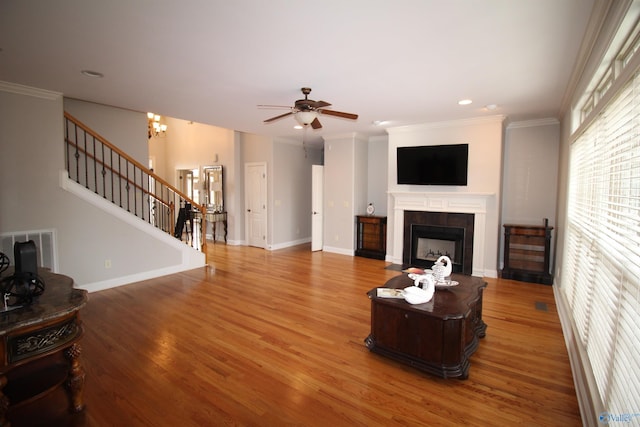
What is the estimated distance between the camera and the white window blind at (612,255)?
1.46 m

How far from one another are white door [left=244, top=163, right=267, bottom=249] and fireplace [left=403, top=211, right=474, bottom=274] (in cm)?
347

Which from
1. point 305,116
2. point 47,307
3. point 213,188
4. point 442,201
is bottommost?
point 47,307

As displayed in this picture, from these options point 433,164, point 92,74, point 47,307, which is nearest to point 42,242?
point 92,74

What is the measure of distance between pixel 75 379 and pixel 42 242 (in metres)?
2.85

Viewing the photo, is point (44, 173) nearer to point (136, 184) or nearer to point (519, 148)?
point (136, 184)

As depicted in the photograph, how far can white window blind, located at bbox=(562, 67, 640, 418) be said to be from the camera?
4.78 feet

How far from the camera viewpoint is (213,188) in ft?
26.9

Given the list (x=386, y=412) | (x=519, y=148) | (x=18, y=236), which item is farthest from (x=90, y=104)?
(x=519, y=148)

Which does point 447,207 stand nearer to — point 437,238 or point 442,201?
point 442,201

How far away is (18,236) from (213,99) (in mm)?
2916

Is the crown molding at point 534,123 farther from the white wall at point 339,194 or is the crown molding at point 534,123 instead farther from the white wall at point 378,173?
the white wall at point 339,194

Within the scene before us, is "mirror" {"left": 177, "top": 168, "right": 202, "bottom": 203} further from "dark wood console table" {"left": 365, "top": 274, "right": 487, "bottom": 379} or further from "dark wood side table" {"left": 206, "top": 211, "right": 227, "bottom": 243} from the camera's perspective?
"dark wood console table" {"left": 365, "top": 274, "right": 487, "bottom": 379}

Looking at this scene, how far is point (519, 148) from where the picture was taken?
560 cm

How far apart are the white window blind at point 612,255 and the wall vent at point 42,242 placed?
543 centimetres
